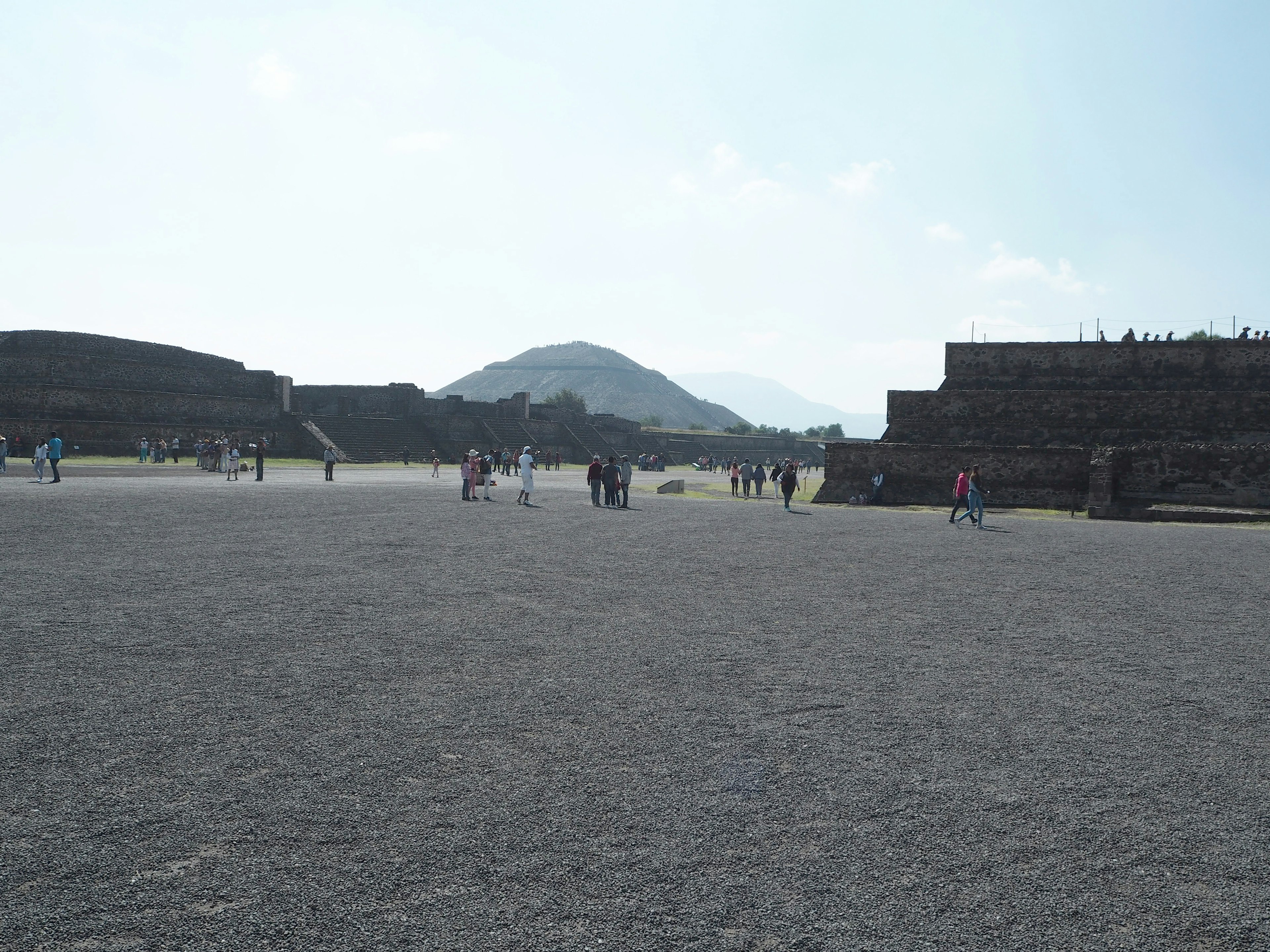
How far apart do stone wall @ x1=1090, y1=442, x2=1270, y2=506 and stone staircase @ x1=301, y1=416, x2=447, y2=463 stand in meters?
32.7

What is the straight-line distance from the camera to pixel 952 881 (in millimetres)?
2785

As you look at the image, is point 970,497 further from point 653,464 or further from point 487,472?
point 653,464

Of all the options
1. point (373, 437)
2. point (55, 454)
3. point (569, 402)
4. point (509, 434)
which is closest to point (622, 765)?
point (55, 454)

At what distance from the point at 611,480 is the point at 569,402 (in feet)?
241

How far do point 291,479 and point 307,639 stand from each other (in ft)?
75.1

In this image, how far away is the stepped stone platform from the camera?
64.6 feet

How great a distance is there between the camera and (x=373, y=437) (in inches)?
1829

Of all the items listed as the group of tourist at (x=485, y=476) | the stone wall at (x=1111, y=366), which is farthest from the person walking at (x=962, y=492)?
the stone wall at (x=1111, y=366)

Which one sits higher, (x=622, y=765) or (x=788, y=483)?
(x=788, y=483)

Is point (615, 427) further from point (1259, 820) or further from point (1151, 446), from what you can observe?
point (1259, 820)

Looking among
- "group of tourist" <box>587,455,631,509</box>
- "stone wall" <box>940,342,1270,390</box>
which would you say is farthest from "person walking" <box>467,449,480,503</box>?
"stone wall" <box>940,342,1270,390</box>

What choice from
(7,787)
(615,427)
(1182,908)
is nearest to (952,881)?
(1182,908)

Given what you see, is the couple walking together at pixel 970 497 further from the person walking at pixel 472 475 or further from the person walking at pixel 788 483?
the person walking at pixel 472 475

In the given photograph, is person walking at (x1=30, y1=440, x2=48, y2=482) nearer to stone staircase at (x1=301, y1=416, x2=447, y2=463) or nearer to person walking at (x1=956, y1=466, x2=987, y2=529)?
stone staircase at (x1=301, y1=416, x2=447, y2=463)
